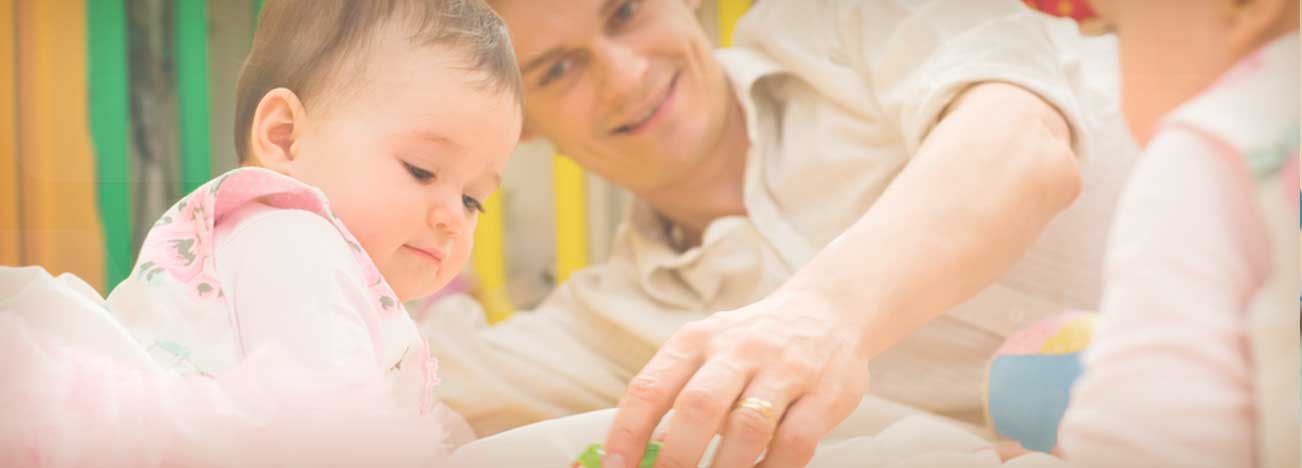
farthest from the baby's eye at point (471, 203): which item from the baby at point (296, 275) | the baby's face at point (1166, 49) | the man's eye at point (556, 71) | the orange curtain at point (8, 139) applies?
the baby's face at point (1166, 49)

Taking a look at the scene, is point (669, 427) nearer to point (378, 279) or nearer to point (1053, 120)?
point (378, 279)

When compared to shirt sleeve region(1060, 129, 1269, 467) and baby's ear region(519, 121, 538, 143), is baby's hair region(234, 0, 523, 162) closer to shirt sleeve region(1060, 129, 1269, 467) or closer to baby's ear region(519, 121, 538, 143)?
baby's ear region(519, 121, 538, 143)

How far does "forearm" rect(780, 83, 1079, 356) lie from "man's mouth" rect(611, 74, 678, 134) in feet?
0.51

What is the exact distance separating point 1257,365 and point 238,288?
475 mm

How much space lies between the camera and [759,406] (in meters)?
0.56

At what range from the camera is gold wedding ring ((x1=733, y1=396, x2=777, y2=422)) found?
22.0 inches

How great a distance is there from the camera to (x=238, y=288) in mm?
501

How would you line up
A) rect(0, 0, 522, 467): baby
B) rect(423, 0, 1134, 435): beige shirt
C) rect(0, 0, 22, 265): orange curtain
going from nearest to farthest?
rect(0, 0, 522, 467): baby → rect(0, 0, 22, 265): orange curtain → rect(423, 0, 1134, 435): beige shirt

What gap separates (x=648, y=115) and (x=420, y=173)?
235mm

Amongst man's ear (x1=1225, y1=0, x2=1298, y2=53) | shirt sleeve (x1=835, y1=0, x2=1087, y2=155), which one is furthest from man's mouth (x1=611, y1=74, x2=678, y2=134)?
man's ear (x1=1225, y1=0, x2=1298, y2=53)

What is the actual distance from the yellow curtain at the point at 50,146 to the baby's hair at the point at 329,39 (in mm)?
111

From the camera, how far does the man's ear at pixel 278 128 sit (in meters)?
0.53

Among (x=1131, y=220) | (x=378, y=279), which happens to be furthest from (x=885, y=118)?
(x=378, y=279)

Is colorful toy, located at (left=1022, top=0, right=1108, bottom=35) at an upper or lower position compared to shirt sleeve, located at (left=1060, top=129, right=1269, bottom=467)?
upper
